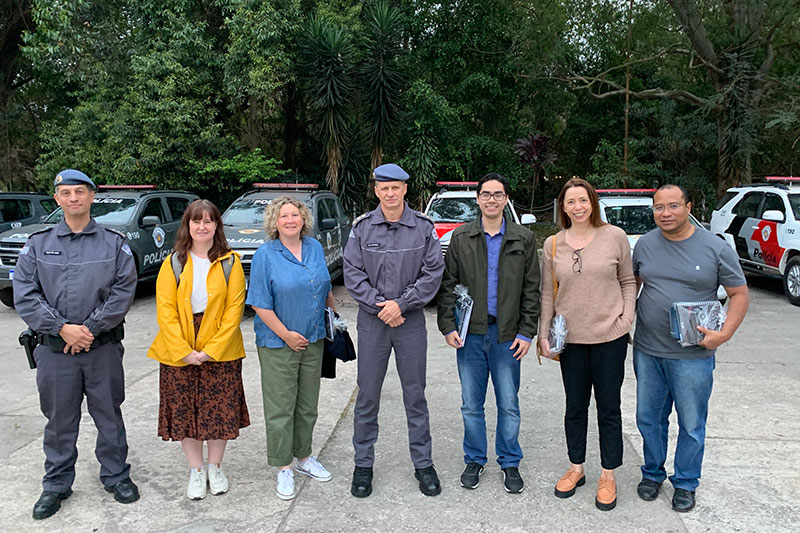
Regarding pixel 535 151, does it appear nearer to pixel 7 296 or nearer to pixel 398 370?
pixel 7 296

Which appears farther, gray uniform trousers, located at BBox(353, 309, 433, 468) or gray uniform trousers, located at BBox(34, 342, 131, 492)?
gray uniform trousers, located at BBox(353, 309, 433, 468)

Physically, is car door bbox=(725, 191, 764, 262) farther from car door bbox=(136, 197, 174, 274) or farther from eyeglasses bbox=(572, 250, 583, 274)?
car door bbox=(136, 197, 174, 274)

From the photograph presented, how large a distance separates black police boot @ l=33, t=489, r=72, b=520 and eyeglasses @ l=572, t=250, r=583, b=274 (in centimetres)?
322

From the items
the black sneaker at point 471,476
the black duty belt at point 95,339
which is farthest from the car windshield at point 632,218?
the black duty belt at point 95,339

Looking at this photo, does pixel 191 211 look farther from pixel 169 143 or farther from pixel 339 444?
pixel 169 143

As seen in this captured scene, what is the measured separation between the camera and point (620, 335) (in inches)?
136

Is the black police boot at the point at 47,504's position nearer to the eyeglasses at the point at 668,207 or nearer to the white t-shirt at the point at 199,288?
the white t-shirt at the point at 199,288

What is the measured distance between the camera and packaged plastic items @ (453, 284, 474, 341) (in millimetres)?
3686

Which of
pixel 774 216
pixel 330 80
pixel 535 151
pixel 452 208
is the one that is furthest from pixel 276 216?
pixel 535 151

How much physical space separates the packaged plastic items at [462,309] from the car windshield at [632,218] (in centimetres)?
611

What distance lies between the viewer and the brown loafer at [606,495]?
138 inches

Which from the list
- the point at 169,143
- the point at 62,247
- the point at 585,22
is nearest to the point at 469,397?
the point at 62,247

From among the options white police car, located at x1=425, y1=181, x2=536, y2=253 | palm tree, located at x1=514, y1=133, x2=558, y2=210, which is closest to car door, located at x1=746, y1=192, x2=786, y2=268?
white police car, located at x1=425, y1=181, x2=536, y2=253

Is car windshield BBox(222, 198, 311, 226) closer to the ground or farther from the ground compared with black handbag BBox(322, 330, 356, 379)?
farther from the ground
